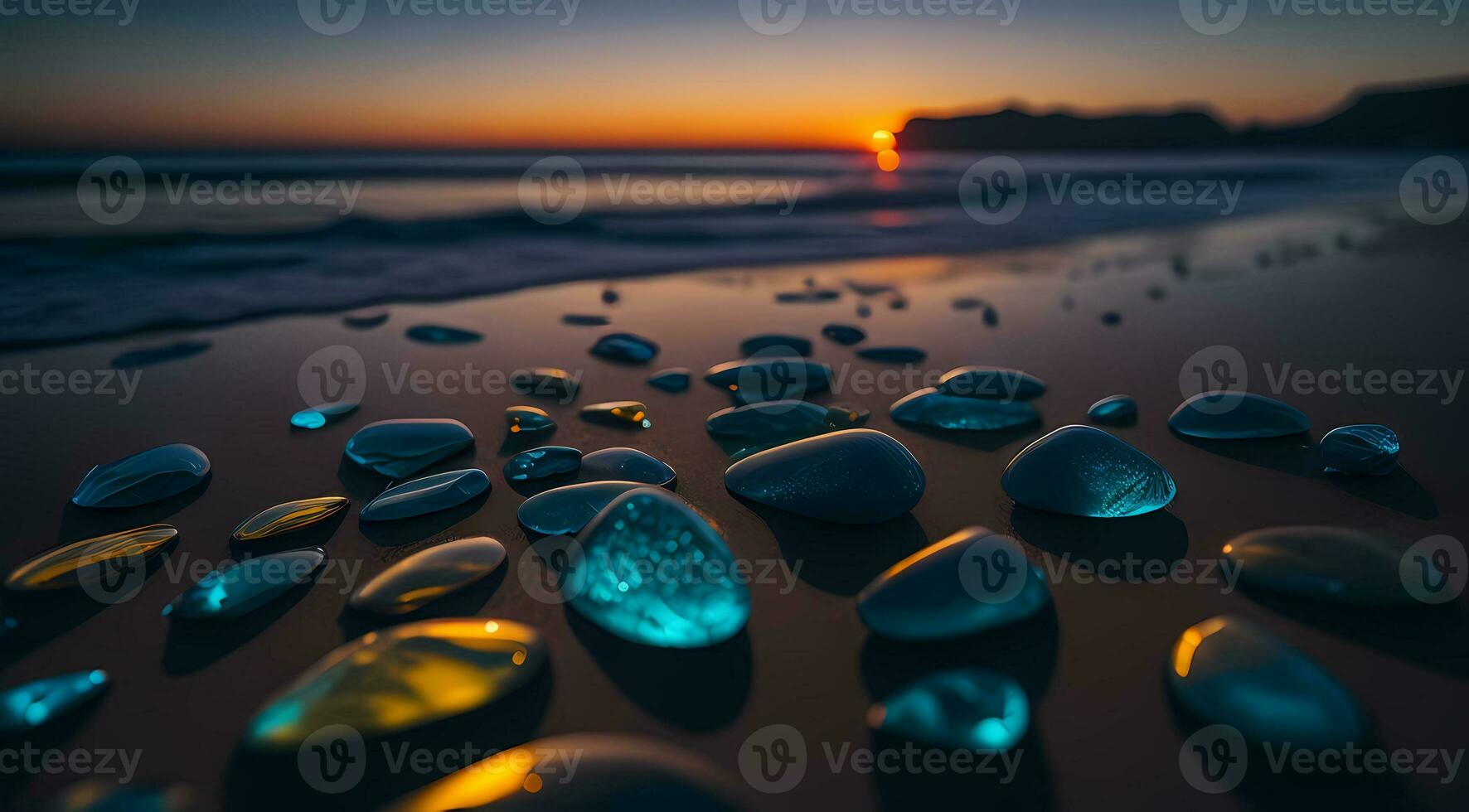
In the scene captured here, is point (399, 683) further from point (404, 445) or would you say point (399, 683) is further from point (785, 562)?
point (404, 445)

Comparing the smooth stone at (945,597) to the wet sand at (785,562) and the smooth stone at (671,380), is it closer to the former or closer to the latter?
the wet sand at (785,562)

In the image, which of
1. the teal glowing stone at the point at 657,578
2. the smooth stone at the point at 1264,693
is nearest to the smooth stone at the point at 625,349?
the teal glowing stone at the point at 657,578

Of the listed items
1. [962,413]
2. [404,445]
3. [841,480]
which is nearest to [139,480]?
[404,445]

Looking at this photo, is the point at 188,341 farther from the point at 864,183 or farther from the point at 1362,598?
the point at 864,183

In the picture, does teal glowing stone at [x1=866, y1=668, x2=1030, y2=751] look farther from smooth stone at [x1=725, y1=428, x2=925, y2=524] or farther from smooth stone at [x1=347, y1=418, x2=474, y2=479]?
smooth stone at [x1=347, y1=418, x2=474, y2=479]

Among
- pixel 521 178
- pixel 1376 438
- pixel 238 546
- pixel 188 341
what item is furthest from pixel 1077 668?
pixel 521 178

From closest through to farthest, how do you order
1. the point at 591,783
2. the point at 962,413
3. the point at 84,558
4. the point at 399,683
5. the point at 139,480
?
the point at 591,783 < the point at 399,683 < the point at 84,558 < the point at 139,480 < the point at 962,413

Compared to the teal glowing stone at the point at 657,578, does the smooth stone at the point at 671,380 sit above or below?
below
